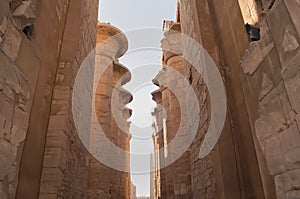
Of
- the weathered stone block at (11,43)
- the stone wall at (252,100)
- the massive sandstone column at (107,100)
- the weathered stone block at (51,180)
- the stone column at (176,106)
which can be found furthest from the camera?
the stone column at (176,106)

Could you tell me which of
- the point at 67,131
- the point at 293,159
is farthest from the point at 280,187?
the point at 67,131

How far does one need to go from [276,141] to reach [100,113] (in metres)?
7.26

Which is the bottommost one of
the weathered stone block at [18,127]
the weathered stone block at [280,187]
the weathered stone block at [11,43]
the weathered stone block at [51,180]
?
the weathered stone block at [280,187]

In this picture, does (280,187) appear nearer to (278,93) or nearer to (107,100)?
(278,93)

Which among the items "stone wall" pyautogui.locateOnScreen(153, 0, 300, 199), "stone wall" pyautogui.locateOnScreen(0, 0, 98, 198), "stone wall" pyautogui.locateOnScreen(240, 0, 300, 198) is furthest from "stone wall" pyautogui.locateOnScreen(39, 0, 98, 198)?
"stone wall" pyautogui.locateOnScreen(240, 0, 300, 198)

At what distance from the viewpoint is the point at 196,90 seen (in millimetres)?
5367

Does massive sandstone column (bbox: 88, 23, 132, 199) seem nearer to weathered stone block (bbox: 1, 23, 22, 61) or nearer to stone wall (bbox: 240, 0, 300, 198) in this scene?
weathered stone block (bbox: 1, 23, 22, 61)

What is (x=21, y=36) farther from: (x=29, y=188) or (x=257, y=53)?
(x=257, y=53)

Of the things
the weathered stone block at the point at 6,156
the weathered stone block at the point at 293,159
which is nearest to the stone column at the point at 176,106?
the weathered stone block at the point at 293,159

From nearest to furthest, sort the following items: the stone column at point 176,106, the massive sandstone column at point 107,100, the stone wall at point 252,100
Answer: the stone wall at point 252,100, the massive sandstone column at point 107,100, the stone column at point 176,106

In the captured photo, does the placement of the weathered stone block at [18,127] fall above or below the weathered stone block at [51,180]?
above

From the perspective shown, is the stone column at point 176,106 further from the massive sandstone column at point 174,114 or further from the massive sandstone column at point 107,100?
the massive sandstone column at point 107,100

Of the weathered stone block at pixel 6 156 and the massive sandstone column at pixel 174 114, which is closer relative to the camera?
the weathered stone block at pixel 6 156

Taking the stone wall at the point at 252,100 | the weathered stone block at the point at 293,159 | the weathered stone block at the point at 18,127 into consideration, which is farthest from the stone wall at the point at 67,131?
the weathered stone block at the point at 293,159
